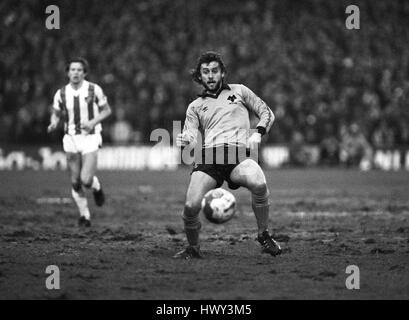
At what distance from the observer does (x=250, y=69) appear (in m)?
26.8

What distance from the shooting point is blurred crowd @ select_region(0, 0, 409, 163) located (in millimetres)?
25078

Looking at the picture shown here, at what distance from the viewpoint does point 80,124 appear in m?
11.2

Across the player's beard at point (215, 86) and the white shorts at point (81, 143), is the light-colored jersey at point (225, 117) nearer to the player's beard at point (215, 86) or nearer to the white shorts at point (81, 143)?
the player's beard at point (215, 86)

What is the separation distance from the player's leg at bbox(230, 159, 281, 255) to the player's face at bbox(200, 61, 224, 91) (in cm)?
85

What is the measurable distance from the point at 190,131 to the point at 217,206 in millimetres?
841

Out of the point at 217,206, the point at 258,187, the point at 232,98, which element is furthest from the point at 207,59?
the point at 217,206

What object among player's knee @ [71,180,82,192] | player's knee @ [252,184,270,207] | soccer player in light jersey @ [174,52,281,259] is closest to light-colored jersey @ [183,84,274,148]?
soccer player in light jersey @ [174,52,281,259]

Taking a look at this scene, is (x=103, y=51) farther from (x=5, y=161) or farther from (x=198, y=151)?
(x=198, y=151)

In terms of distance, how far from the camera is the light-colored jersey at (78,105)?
36.9 feet

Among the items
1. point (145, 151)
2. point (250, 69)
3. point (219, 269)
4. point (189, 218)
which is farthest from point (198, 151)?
point (250, 69)

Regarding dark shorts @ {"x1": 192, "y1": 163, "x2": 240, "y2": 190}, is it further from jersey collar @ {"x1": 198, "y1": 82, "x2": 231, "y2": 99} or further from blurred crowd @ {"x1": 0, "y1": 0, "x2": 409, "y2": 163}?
blurred crowd @ {"x1": 0, "y1": 0, "x2": 409, "y2": 163}

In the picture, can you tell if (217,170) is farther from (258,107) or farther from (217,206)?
(258,107)
